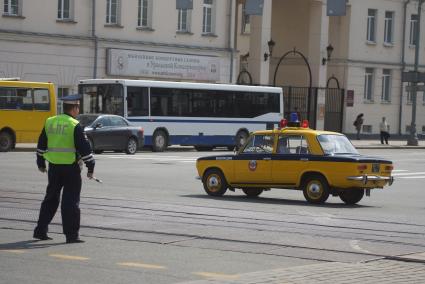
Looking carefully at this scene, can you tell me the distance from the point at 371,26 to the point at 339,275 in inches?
2048

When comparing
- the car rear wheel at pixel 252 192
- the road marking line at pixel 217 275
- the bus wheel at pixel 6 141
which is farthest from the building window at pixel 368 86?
the road marking line at pixel 217 275

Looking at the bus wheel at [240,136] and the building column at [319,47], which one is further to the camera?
the building column at [319,47]

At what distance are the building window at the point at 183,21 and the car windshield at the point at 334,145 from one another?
31.2m

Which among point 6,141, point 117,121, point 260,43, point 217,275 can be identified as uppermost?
point 260,43

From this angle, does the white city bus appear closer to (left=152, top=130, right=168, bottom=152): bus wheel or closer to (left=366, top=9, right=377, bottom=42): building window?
(left=152, top=130, right=168, bottom=152): bus wheel

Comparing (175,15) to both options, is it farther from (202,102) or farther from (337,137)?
(337,137)

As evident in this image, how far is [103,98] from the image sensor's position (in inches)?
1583

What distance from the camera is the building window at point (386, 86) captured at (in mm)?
62281

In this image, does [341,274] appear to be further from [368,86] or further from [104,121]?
[368,86]

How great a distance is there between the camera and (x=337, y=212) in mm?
17922

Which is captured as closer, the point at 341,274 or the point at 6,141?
the point at 341,274

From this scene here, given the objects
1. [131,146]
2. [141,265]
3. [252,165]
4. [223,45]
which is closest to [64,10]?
[223,45]


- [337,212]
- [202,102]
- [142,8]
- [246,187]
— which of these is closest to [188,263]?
[337,212]

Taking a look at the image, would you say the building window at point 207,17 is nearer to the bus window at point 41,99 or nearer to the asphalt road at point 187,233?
the bus window at point 41,99
